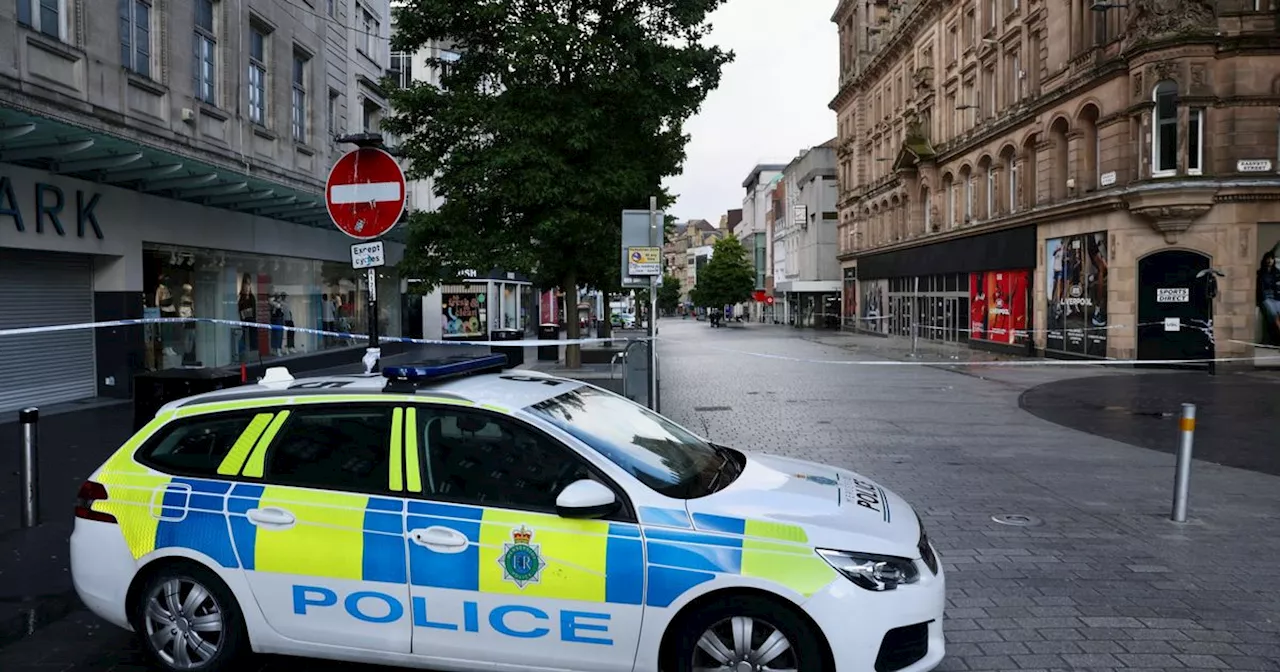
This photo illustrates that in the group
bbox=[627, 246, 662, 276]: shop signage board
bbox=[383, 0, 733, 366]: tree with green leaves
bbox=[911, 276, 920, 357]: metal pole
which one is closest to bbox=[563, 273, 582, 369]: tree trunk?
bbox=[383, 0, 733, 366]: tree with green leaves

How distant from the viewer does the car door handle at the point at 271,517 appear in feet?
13.6

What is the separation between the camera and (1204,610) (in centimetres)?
519

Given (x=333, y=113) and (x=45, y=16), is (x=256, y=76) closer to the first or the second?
(x=333, y=113)

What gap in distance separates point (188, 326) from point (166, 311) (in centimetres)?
49

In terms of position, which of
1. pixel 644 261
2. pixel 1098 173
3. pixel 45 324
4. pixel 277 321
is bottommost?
pixel 277 321

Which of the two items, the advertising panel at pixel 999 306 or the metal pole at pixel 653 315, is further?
the advertising panel at pixel 999 306

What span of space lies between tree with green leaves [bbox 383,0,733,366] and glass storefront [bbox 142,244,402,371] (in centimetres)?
316

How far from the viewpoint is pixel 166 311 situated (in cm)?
1589

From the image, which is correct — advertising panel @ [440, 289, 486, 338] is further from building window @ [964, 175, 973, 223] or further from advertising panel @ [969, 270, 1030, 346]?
building window @ [964, 175, 973, 223]

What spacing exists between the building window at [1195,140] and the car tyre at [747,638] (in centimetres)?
2457

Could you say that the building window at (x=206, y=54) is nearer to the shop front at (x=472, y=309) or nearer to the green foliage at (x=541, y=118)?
the green foliage at (x=541, y=118)

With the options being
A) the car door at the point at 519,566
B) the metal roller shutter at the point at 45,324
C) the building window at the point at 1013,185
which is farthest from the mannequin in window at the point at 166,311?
the building window at the point at 1013,185

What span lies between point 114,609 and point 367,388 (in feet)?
5.28

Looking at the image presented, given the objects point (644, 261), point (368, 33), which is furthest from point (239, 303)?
point (368, 33)
